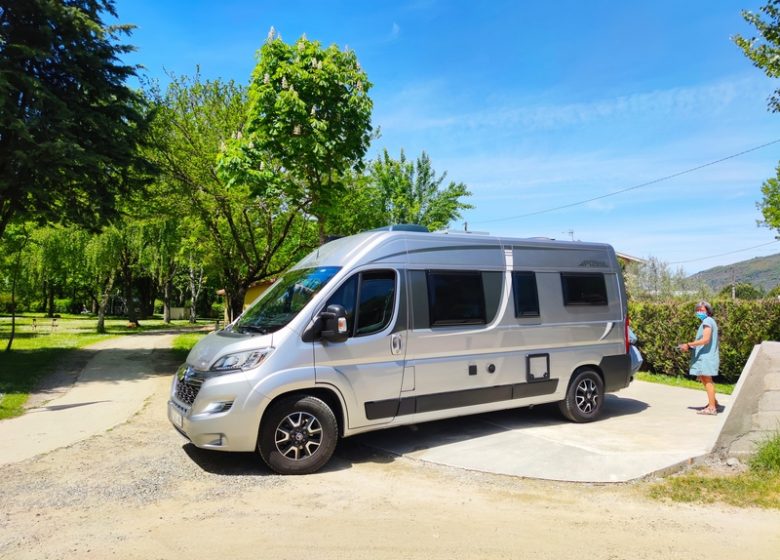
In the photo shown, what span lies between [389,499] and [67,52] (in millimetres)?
13115

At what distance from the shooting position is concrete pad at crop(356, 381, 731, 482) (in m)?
5.74

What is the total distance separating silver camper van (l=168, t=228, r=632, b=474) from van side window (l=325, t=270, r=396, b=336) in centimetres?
1

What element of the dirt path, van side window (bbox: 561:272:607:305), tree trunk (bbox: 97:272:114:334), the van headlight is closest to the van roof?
van side window (bbox: 561:272:607:305)

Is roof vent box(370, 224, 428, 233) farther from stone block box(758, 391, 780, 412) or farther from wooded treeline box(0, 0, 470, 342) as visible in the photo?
stone block box(758, 391, 780, 412)

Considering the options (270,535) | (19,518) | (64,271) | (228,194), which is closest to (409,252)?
(270,535)

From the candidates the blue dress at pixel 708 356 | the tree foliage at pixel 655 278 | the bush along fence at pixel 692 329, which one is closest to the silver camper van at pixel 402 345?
the blue dress at pixel 708 356

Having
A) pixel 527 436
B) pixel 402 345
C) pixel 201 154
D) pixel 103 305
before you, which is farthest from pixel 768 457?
pixel 103 305

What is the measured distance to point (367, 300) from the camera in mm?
6082

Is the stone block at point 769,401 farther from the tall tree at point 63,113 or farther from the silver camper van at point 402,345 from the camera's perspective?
the tall tree at point 63,113

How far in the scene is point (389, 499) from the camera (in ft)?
16.2

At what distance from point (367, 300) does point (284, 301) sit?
99cm

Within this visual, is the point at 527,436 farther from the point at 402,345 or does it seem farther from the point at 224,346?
the point at 224,346

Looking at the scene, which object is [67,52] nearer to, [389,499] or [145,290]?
[389,499]

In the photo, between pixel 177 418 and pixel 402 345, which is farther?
pixel 402 345
